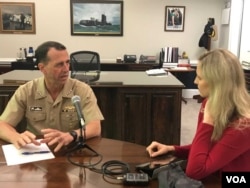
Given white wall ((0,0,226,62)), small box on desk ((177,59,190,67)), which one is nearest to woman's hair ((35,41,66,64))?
white wall ((0,0,226,62))

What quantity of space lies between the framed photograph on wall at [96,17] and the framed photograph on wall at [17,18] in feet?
2.57

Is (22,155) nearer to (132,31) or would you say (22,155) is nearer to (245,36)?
(132,31)

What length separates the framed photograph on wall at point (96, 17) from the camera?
5.72 metres

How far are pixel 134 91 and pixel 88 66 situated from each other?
1239mm

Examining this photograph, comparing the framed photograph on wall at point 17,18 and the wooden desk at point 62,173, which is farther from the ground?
the framed photograph on wall at point 17,18

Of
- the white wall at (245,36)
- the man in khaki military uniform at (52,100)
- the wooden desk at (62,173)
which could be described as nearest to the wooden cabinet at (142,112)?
the man in khaki military uniform at (52,100)

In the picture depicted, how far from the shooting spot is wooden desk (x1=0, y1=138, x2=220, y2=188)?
1.19 metres

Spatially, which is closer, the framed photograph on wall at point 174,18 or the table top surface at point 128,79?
the table top surface at point 128,79

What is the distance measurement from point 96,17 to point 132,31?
75 centimetres

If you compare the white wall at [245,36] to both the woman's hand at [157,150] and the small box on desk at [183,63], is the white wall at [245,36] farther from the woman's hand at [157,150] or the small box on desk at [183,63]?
the woman's hand at [157,150]

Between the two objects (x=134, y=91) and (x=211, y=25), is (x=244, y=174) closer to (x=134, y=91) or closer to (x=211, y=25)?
(x=134, y=91)

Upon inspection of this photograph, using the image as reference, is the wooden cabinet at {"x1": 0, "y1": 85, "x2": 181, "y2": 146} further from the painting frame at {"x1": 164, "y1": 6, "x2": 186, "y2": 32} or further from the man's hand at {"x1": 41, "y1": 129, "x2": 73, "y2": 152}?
the painting frame at {"x1": 164, "y1": 6, "x2": 186, "y2": 32}

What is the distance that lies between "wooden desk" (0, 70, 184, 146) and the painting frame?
9.64ft

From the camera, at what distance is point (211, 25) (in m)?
5.79
